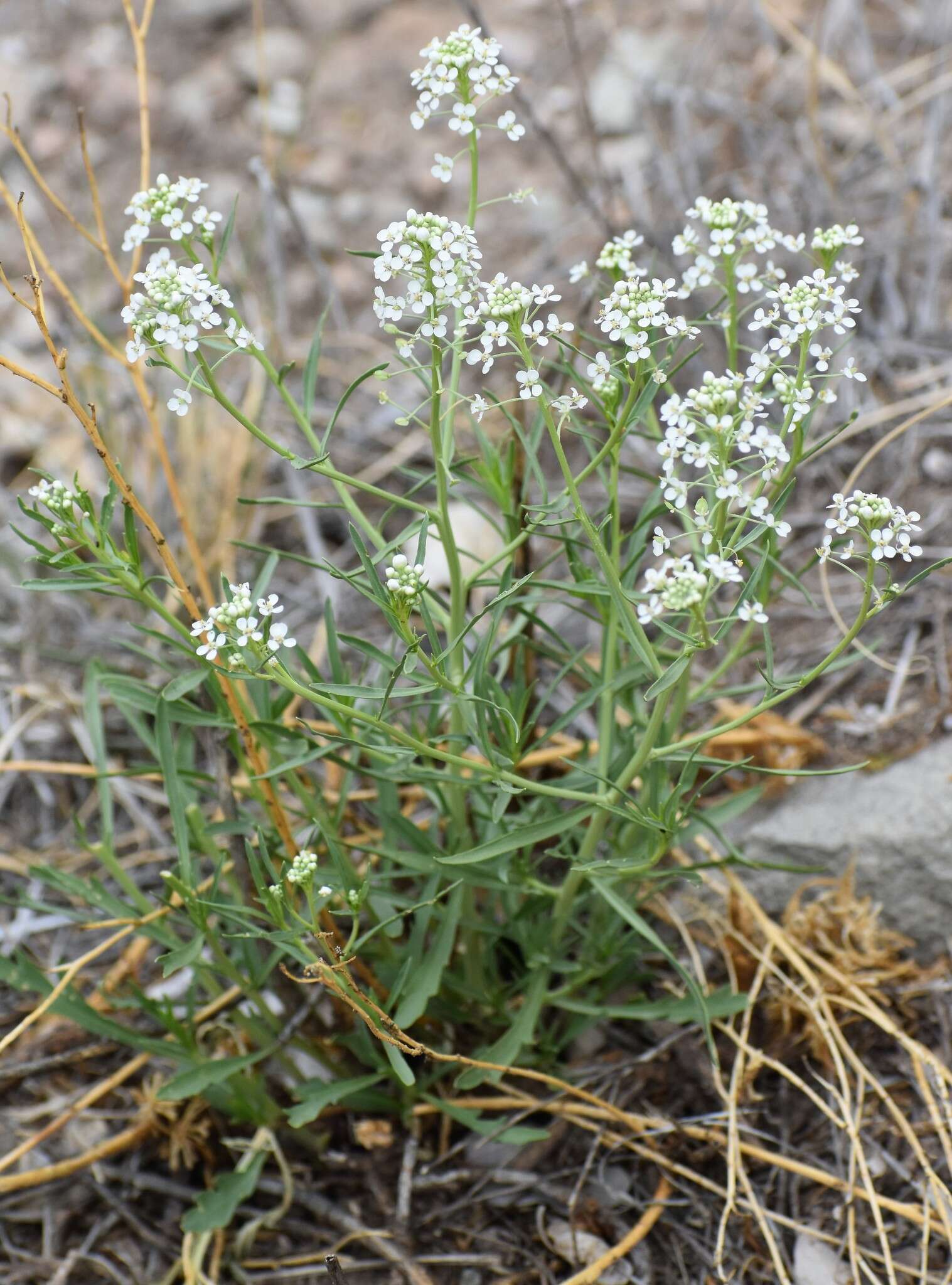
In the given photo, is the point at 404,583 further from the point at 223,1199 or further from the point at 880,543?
the point at 223,1199

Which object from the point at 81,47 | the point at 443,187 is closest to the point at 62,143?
the point at 81,47

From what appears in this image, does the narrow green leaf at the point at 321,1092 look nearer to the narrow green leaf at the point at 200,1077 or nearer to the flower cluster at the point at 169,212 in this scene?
the narrow green leaf at the point at 200,1077

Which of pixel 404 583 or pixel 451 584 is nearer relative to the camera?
pixel 404 583

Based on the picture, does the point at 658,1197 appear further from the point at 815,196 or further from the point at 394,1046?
the point at 815,196

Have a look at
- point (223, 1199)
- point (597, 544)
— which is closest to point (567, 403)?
point (597, 544)

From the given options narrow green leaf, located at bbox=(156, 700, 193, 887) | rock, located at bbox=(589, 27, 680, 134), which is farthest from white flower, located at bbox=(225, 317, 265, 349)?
rock, located at bbox=(589, 27, 680, 134)

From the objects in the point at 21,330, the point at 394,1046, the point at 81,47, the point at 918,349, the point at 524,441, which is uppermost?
the point at 81,47
